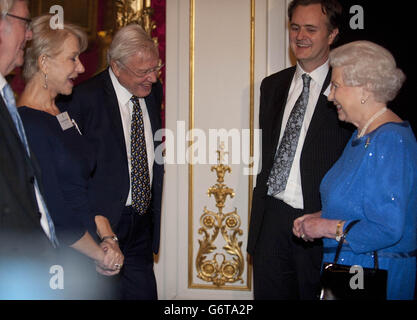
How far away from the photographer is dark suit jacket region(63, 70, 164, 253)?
9.53 feet

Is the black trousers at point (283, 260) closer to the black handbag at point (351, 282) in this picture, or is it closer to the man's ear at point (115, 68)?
the black handbag at point (351, 282)

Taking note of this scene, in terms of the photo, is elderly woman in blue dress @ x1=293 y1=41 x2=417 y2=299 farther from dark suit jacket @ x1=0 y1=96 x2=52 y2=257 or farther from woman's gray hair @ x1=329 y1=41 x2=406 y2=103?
dark suit jacket @ x1=0 y1=96 x2=52 y2=257

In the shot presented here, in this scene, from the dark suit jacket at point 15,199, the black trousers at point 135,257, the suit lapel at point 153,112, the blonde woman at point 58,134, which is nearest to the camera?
the dark suit jacket at point 15,199

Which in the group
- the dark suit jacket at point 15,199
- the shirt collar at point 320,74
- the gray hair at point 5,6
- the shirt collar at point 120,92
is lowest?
the dark suit jacket at point 15,199

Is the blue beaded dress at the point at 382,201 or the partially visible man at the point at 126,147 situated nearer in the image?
the blue beaded dress at the point at 382,201

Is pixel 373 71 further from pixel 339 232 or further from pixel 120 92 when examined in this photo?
pixel 120 92

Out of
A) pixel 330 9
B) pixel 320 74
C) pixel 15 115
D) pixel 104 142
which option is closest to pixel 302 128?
pixel 320 74

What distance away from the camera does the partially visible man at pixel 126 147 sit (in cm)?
292

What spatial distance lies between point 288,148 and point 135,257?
1.05 metres

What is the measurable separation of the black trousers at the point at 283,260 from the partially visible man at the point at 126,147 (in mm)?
640

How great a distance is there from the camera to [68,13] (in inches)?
163

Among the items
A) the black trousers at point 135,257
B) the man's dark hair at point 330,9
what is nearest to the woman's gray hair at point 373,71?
the man's dark hair at point 330,9

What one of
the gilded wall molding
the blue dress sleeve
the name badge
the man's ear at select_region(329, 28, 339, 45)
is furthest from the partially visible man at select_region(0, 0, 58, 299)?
the gilded wall molding

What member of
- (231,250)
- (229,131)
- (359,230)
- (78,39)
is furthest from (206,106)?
(359,230)
